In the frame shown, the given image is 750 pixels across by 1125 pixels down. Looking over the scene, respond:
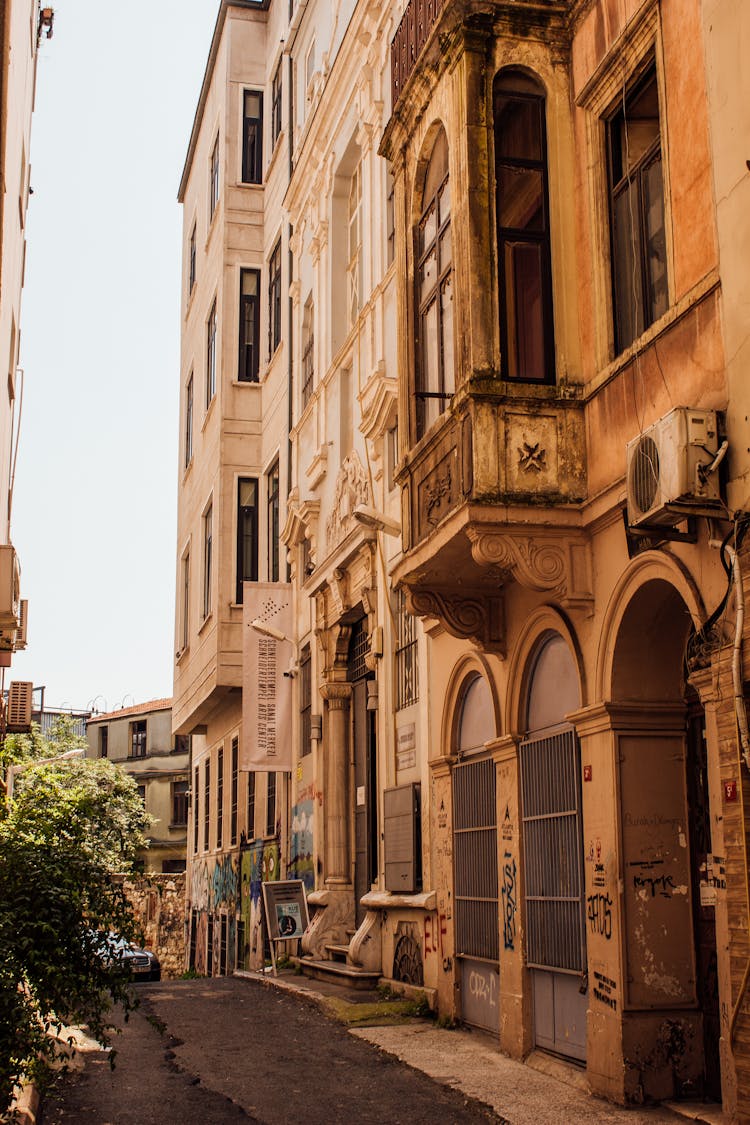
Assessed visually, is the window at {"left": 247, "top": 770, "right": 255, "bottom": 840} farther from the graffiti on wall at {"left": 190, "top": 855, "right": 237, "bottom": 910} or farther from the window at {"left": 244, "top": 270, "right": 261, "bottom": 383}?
the window at {"left": 244, "top": 270, "right": 261, "bottom": 383}

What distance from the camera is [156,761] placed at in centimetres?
6731

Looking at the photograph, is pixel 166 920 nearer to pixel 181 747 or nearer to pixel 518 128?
pixel 181 747

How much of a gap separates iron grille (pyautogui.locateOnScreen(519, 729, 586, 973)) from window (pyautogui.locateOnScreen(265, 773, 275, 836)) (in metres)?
13.8

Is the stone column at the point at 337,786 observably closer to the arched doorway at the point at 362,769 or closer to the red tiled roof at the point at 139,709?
the arched doorway at the point at 362,769

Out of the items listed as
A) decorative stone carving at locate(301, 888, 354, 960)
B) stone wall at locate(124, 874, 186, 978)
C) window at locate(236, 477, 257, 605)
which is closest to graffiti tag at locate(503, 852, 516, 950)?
decorative stone carving at locate(301, 888, 354, 960)

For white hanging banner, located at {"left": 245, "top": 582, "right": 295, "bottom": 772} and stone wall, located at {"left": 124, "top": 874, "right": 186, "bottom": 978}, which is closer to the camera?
white hanging banner, located at {"left": 245, "top": 582, "right": 295, "bottom": 772}

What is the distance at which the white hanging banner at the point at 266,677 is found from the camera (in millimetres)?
21672

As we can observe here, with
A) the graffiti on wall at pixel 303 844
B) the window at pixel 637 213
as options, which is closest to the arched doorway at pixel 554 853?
the window at pixel 637 213

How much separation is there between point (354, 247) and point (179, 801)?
49294 millimetres

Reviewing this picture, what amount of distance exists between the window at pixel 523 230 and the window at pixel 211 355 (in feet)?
62.0

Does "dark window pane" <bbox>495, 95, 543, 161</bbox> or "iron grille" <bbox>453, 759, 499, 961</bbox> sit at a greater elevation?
"dark window pane" <bbox>495, 95, 543, 161</bbox>

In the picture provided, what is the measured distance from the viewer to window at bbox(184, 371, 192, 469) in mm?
33844

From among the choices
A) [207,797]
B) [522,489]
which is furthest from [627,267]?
[207,797]

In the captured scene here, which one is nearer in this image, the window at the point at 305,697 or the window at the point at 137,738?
the window at the point at 305,697
